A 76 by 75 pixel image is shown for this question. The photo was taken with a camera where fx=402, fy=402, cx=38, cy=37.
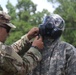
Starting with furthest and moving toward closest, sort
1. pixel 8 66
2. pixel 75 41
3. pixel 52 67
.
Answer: pixel 75 41 → pixel 52 67 → pixel 8 66

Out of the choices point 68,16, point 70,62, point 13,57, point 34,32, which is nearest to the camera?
point 13,57

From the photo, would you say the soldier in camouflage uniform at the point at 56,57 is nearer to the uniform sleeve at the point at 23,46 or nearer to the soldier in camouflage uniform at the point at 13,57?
the soldier in camouflage uniform at the point at 13,57

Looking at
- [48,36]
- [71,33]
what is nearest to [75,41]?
[71,33]

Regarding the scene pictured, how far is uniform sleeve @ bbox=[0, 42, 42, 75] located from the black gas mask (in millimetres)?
228

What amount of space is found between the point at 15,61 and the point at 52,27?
54cm

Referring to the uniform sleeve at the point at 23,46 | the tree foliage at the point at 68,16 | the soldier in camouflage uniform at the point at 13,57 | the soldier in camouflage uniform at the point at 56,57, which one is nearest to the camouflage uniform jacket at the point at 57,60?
the soldier in camouflage uniform at the point at 56,57

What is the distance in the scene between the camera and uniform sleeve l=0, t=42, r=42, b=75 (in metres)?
3.72

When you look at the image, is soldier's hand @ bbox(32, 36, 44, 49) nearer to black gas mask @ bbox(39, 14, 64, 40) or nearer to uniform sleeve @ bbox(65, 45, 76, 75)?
A: black gas mask @ bbox(39, 14, 64, 40)

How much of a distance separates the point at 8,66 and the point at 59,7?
38087 millimetres

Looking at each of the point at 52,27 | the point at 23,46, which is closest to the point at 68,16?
the point at 23,46

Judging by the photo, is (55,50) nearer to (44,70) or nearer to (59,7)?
(44,70)

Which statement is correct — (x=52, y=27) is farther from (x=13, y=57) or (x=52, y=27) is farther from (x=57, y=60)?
(x=13, y=57)

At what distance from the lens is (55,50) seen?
4074 mm

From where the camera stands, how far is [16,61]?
12.3 ft
